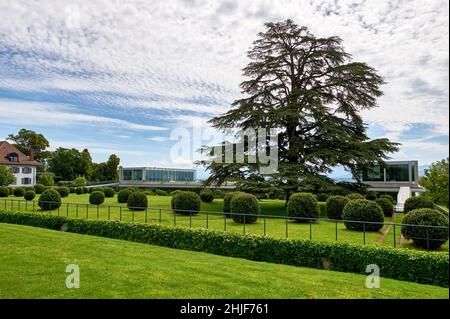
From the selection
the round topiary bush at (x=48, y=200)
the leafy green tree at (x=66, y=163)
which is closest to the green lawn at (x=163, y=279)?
the round topiary bush at (x=48, y=200)

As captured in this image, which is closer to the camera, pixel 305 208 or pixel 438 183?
pixel 305 208

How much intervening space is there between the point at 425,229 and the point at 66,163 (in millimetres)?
69182

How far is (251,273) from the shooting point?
10789mm

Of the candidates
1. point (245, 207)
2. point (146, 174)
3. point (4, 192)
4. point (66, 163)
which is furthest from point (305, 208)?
point (66, 163)

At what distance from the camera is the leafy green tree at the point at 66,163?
7106 cm

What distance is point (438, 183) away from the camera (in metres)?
31.4

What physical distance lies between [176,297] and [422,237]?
35.2 ft

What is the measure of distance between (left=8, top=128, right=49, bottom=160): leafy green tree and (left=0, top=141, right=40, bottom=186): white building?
1403 centimetres

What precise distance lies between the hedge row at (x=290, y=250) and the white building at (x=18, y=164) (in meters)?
44.8

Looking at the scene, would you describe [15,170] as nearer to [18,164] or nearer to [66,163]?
[18,164]

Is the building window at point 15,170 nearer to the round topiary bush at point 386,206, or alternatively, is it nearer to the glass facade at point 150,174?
the glass facade at point 150,174

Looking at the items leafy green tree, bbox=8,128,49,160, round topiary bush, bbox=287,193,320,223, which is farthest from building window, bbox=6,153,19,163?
round topiary bush, bbox=287,193,320,223
